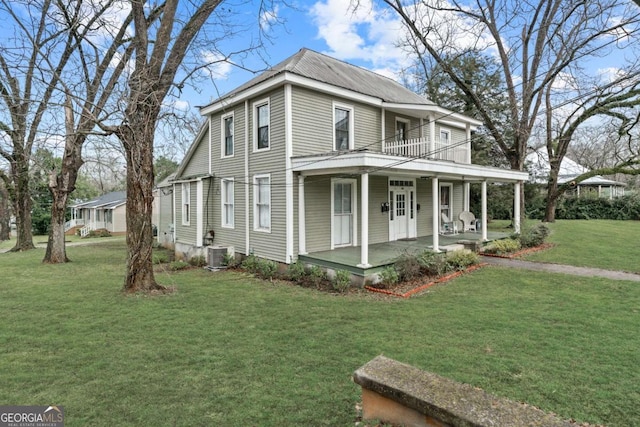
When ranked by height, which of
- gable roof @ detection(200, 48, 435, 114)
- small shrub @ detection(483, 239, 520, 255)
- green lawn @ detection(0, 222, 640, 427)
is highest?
gable roof @ detection(200, 48, 435, 114)

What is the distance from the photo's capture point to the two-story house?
1016 centimetres

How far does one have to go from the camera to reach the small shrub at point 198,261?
41.2ft

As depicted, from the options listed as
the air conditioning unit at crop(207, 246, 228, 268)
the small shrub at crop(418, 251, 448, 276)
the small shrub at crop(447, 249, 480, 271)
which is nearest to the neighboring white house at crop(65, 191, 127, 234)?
the air conditioning unit at crop(207, 246, 228, 268)

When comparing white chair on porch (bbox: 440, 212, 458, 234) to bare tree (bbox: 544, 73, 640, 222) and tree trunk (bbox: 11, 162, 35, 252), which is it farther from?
tree trunk (bbox: 11, 162, 35, 252)

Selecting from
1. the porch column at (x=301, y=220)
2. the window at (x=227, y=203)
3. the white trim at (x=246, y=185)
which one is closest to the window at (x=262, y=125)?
the white trim at (x=246, y=185)

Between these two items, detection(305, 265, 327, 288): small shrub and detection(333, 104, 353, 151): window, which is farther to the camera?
detection(333, 104, 353, 151): window

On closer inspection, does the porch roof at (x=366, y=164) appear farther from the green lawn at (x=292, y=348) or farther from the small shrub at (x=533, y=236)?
the small shrub at (x=533, y=236)

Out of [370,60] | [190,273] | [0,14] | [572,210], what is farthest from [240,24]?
[572,210]

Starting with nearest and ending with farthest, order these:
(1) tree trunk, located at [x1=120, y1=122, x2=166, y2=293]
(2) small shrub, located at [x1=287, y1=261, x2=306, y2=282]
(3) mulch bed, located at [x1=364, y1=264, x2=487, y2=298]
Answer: (1) tree trunk, located at [x1=120, y1=122, x2=166, y2=293], (3) mulch bed, located at [x1=364, y1=264, x2=487, y2=298], (2) small shrub, located at [x1=287, y1=261, x2=306, y2=282]

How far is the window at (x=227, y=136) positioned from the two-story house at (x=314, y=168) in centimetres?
4

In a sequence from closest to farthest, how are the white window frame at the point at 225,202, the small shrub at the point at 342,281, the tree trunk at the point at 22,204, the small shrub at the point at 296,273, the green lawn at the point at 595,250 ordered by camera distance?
the small shrub at the point at 342,281, the small shrub at the point at 296,273, the green lawn at the point at 595,250, the white window frame at the point at 225,202, the tree trunk at the point at 22,204

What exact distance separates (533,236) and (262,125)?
11305 mm

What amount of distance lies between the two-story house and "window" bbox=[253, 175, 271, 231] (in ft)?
A: 0.12

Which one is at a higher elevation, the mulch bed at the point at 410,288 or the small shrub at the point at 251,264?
the small shrub at the point at 251,264
